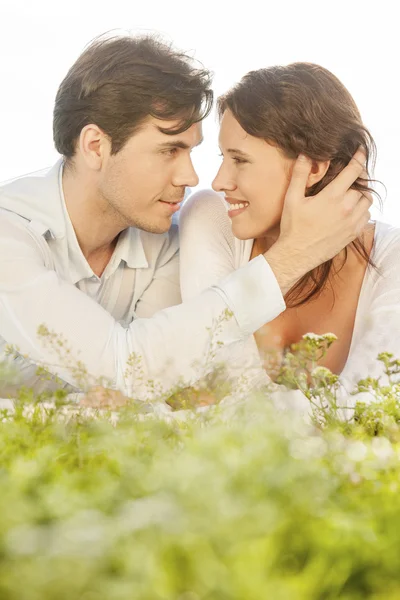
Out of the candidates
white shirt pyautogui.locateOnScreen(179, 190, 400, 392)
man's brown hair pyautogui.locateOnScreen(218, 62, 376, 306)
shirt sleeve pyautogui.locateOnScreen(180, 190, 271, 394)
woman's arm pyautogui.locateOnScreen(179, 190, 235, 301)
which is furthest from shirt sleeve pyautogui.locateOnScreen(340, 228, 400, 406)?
woman's arm pyautogui.locateOnScreen(179, 190, 235, 301)

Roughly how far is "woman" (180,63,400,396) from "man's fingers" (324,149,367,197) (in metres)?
0.09

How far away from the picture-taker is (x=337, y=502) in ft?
4.04

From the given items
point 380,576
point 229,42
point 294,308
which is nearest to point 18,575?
point 380,576

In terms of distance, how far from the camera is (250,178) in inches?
135

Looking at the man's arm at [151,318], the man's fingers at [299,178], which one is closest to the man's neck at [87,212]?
the man's arm at [151,318]

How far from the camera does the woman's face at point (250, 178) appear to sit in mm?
3426

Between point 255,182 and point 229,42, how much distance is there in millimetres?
4585

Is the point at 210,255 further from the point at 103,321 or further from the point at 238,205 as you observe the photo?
the point at 103,321

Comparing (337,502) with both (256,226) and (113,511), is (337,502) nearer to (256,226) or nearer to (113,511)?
(113,511)

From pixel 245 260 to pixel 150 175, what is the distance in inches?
25.5

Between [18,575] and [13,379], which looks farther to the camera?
[13,379]

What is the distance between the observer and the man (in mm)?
2930

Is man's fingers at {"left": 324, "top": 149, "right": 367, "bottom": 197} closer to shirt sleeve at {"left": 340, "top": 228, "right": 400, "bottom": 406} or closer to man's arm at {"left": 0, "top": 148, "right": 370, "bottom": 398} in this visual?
man's arm at {"left": 0, "top": 148, "right": 370, "bottom": 398}

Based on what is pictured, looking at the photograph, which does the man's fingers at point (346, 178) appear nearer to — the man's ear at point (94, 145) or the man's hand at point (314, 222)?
the man's hand at point (314, 222)
